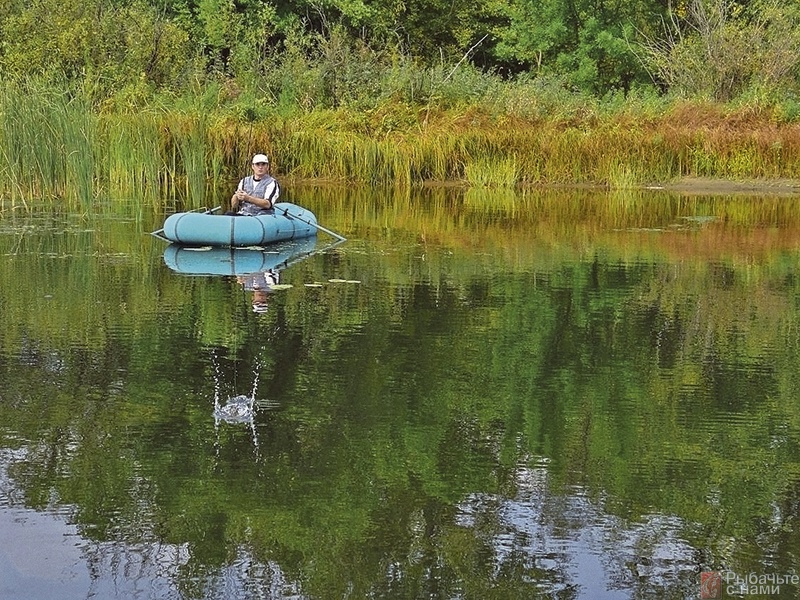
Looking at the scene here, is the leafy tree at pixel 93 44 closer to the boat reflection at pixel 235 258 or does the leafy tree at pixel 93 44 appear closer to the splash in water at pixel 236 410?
the boat reflection at pixel 235 258

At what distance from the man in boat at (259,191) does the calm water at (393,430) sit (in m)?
1.74

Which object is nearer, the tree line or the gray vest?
the gray vest

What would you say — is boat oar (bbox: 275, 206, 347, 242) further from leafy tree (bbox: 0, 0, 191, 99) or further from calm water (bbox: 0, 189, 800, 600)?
leafy tree (bbox: 0, 0, 191, 99)

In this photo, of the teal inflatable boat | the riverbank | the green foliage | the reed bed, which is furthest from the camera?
the green foliage

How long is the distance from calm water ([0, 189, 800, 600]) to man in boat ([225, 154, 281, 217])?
174 centimetres

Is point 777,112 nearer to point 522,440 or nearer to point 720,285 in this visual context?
point 720,285

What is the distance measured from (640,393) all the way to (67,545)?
3.76m

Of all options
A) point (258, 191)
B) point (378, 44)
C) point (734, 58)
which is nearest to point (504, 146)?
point (734, 58)

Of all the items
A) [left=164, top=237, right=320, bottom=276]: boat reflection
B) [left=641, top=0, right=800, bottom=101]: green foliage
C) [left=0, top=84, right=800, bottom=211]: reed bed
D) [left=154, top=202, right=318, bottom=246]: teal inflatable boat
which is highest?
[left=641, top=0, right=800, bottom=101]: green foliage

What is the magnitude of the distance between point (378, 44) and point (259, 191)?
20.3 m

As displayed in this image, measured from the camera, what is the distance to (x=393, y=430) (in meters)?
6.65

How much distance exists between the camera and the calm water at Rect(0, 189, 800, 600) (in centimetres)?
493

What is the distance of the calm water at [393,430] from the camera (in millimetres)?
4934

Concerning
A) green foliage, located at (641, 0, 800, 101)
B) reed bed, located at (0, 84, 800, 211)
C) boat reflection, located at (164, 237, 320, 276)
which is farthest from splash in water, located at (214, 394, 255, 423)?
green foliage, located at (641, 0, 800, 101)
